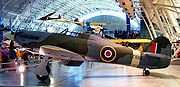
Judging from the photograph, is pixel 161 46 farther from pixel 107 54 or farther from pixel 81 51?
pixel 81 51

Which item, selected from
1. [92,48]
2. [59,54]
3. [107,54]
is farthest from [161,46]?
[59,54]

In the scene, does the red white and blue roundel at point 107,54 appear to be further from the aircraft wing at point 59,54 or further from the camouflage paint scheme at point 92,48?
the aircraft wing at point 59,54

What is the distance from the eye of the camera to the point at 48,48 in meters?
12.3

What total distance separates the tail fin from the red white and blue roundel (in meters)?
2.46

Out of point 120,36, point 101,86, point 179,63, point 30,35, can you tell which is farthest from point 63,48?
point 120,36

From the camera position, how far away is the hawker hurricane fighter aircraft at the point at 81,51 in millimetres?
12281

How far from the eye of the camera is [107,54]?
13.6 m

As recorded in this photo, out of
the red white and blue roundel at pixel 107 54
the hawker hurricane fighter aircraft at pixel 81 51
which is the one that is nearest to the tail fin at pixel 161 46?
the hawker hurricane fighter aircraft at pixel 81 51

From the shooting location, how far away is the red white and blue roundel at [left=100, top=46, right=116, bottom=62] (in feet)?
44.7

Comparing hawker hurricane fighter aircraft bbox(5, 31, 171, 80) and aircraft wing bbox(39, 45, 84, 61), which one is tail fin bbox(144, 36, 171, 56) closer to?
hawker hurricane fighter aircraft bbox(5, 31, 171, 80)

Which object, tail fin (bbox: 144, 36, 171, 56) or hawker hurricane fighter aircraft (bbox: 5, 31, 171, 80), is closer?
hawker hurricane fighter aircraft (bbox: 5, 31, 171, 80)

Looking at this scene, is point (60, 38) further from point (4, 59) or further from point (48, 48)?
point (4, 59)

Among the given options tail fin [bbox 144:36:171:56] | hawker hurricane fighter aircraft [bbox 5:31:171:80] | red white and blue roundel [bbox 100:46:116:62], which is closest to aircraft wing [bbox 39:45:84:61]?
hawker hurricane fighter aircraft [bbox 5:31:171:80]

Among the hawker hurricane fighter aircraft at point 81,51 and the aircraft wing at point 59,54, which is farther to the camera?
the hawker hurricane fighter aircraft at point 81,51
